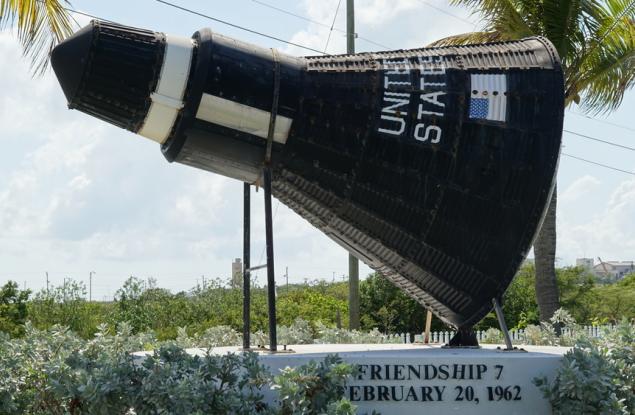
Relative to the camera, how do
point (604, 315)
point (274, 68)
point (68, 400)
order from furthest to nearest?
point (604, 315) → point (274, 68) → point (68, 400)

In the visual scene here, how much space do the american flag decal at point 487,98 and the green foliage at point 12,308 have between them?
30.2 feet

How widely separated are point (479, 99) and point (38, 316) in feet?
49.1

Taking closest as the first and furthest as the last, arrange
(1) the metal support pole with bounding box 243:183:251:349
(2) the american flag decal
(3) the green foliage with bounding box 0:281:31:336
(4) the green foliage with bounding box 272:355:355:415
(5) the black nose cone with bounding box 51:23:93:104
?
(4) the green foliage with bounding box 272:355:355:415, (5) the black nose cone with bounding box 51:23:93:104, (2) the american flag decal, (1) the metal support pole with bounding box 243:183:251:349, (3) the green foliage with bounding box 0:281:31:336

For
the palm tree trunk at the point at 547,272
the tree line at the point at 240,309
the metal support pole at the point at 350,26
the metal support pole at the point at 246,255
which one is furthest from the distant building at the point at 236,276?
the metal support pole at the point at 246,255

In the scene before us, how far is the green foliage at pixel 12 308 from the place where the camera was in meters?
13.9

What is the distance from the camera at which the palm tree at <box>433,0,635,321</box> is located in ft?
48.7

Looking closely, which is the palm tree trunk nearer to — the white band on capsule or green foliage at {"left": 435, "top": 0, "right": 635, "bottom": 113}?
green foliage at {"left": 435, "top": 0, "right": 635, "bottom": 113}

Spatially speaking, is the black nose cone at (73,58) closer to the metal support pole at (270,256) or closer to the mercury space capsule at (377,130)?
the mercury space capsule at (377,130)

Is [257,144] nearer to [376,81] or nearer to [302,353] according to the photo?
[376,81]

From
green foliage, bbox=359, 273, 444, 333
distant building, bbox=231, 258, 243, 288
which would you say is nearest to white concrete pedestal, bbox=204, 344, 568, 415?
green foliage, bbox=359, 273, 444, 333

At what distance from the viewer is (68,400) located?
6.16 meters

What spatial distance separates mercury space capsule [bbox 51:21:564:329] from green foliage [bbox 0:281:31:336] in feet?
26.4

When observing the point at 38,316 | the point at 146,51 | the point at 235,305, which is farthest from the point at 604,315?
the point at 146,51

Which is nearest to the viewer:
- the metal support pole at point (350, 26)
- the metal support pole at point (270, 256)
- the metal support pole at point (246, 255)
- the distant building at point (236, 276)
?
the metal support pole at point (270, 256)
